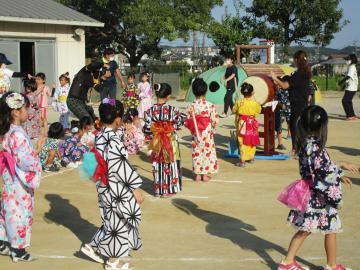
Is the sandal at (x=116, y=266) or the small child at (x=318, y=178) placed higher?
the small child at (x=318, y=178)

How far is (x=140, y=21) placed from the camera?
32156 mm

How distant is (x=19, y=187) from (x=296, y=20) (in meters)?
24.6

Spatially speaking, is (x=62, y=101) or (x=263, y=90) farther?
(x=62, y=101)

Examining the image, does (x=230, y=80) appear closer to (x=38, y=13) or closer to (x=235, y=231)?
(x=38, y=13)

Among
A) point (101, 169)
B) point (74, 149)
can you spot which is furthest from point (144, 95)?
point (101, 169)

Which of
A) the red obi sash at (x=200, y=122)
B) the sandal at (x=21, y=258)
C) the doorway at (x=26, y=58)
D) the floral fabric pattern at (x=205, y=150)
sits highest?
the doorway at (x=26, y=58)

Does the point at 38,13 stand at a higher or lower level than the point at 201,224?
higher

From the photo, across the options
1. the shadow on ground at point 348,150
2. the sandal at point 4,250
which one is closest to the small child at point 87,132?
the shadow on ground at point 348,150

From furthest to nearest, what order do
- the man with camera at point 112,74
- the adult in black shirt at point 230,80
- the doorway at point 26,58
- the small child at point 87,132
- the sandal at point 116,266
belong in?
the doorway at point 26,58, the adult in black shirt at point 230,80, the man with camera at point 112,74, the small child at point 87,132, the sandal at point 116,266

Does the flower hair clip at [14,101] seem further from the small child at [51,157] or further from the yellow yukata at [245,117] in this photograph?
the yellow yukata at [245,117]

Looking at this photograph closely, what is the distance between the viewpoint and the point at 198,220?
21.5 ft

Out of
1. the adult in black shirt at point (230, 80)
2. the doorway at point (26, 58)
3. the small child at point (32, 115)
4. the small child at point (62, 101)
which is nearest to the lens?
the small child at point (32, 115)

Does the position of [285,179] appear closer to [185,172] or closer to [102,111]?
[185,172]

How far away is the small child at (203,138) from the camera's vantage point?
27.6ft
